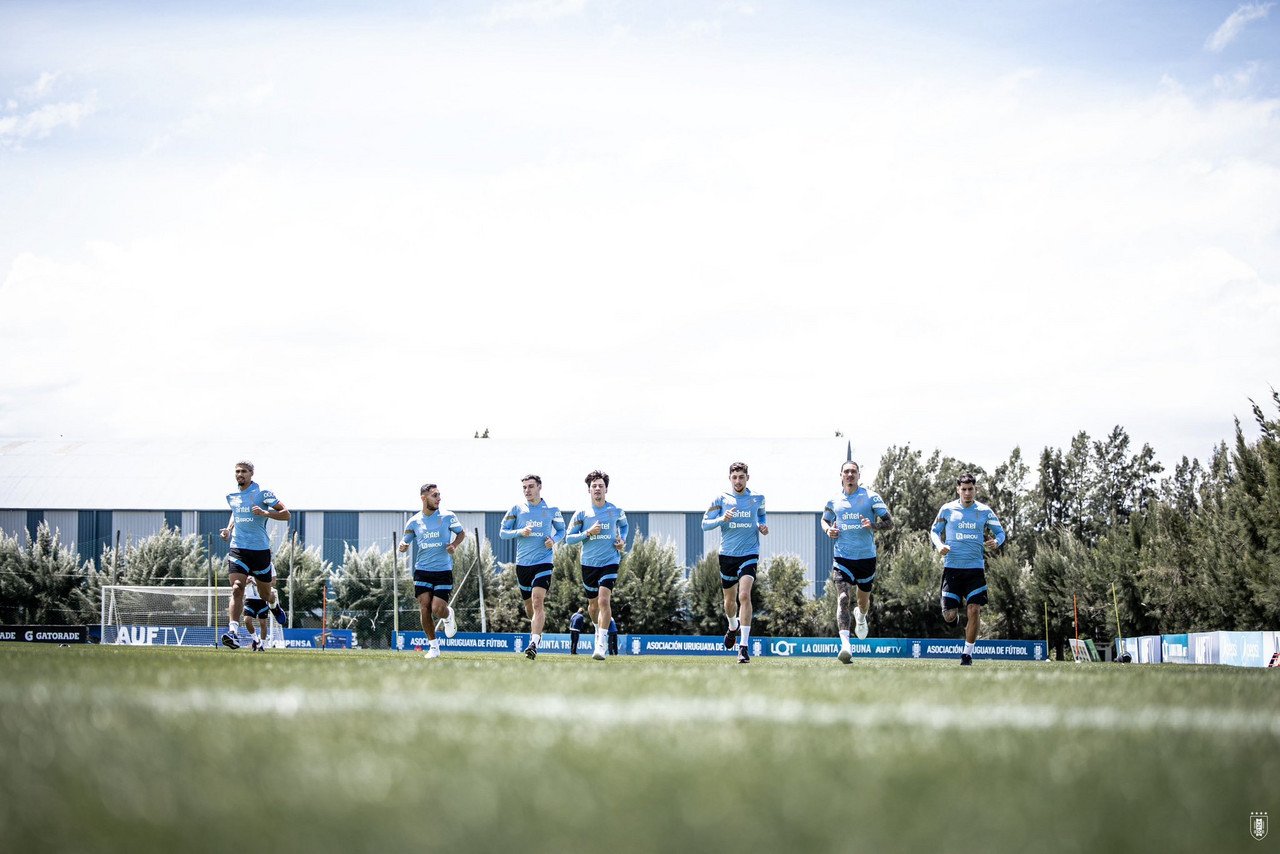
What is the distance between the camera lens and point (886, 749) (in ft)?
15.8

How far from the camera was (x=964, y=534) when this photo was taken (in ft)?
62.4

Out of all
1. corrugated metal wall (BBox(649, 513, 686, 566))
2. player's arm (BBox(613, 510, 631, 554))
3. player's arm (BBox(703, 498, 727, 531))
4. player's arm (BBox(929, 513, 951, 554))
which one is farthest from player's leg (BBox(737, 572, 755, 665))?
corrugated metal wall (BBox(649, 513, 686, 566))

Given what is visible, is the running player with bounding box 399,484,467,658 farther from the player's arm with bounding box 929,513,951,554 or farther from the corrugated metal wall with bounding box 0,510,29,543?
the corrugated metal wall with bounding box 0,510,29,543

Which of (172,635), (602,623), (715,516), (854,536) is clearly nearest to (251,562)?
(602,623)

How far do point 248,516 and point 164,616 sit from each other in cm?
3250

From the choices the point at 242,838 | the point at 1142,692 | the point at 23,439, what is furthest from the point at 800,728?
the point at 23,439

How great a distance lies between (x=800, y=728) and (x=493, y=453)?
236 feet

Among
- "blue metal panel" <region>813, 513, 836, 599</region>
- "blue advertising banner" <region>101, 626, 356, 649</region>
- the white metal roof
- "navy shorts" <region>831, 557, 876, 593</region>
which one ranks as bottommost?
"blue advertising banner" <region>101, 626, 356, 649</region>

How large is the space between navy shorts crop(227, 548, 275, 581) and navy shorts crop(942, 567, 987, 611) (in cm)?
994

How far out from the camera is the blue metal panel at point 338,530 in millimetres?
71188

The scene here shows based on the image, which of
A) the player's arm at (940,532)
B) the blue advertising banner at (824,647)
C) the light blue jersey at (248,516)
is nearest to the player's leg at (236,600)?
the light blue jersey at (248,516)

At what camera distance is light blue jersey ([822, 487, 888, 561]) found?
19031 mm

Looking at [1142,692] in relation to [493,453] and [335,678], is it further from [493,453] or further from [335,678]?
[493,453]

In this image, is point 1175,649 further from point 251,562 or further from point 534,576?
point 251,562
